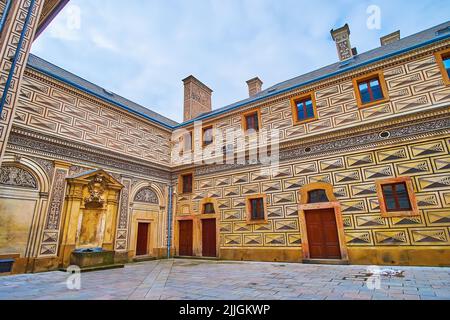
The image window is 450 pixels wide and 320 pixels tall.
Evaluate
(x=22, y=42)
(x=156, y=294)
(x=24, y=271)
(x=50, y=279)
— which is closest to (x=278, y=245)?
(x=156, y=294)

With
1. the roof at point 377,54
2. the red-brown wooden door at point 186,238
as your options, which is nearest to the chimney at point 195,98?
the roof at point 377,54

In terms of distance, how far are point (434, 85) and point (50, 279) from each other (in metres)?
12.8

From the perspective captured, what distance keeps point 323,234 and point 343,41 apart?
33.2 feet

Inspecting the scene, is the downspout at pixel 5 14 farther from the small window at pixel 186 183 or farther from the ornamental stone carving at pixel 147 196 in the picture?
the small window at pixel 186 183

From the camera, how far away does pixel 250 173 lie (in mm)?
10773

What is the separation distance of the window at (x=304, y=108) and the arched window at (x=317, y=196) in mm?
2882

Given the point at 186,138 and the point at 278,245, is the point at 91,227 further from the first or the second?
the point at 278,245

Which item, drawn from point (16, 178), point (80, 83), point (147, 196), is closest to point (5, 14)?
point (16, 178)

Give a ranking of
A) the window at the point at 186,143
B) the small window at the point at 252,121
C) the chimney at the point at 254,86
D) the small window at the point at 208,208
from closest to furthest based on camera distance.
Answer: the small window at the point at 252,121
the small window at the point at 208,208
the window at the point at 186,143
the chimney at the point at 254,86

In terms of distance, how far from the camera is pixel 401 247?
738 centimetres

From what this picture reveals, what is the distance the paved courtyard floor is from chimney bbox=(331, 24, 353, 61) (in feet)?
33.8

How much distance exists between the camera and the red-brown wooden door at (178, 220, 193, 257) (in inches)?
471

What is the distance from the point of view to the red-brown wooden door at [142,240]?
1136cm

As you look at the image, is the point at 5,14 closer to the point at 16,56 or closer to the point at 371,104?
the point at 16,56
